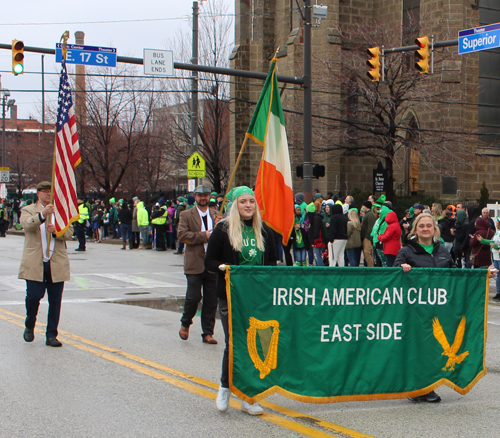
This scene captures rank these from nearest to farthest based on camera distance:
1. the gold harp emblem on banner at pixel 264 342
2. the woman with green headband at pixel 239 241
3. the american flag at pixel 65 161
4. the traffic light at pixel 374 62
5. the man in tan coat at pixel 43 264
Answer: the gold harp emblem on banner at pixel 264 342, the woman with green headband at pixel 239 241, the man in tan coat at pixel 43 264, the american flag at pixel 65 161, the traffic light at pixel 374 62

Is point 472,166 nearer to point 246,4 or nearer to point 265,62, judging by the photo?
point 265,62

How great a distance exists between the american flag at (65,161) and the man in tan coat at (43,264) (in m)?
0.20

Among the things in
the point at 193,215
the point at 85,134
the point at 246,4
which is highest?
the point at 246,4

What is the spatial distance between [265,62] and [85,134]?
1139cm

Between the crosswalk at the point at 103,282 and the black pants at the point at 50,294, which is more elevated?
the black pants at the point at 50,294

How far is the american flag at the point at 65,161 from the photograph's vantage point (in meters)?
8.40

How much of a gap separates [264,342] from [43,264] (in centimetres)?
373

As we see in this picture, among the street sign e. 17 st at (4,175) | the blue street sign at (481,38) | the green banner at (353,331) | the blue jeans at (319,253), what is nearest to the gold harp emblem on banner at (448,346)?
→ the green banner at (353,331)

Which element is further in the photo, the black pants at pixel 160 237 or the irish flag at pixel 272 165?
the black pants at pixel 160 237

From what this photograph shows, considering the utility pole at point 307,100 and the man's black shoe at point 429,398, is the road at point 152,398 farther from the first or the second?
the utility pole at point 307,100

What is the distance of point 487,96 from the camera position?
30359mm

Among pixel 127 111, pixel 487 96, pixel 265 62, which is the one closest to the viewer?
pixel 487 96

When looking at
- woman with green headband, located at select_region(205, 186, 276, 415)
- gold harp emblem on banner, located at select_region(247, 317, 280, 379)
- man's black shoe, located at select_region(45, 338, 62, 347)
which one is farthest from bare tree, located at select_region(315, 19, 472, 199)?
gold harp emblem on banner, located at select_region(247, 317, 280, 379)

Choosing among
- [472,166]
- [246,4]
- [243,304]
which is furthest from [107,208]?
[243,304]
